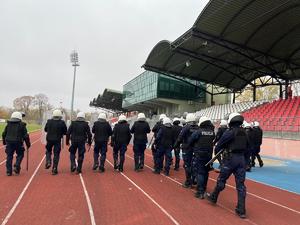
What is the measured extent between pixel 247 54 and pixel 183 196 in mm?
22290

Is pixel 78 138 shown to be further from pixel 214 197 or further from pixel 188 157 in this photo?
pixel 214 197

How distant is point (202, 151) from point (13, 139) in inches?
235

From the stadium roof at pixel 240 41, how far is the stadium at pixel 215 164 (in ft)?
0.21

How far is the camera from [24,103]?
106688 millimetres

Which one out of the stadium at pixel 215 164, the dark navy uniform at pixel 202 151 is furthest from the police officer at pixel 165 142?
the dark navy uniform at pixel 202 151

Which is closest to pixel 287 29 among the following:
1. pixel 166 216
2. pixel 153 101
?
pixel 166 216

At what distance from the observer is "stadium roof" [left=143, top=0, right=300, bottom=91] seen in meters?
20.4

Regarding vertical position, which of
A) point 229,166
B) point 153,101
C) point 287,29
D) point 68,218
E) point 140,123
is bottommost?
point 68,218

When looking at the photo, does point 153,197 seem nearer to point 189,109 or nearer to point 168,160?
point 168,160

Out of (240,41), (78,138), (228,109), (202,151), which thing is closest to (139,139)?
Result: (78,138)

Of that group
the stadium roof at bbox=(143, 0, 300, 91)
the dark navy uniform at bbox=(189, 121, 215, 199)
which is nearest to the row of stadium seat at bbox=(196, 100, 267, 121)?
the stadium roof at bbox=(143, 0, 300, 91)

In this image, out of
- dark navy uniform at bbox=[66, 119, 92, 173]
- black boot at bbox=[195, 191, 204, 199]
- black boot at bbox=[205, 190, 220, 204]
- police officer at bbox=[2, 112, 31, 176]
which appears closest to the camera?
black boot at bbox=[205, 190, 220, 204]

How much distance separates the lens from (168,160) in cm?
1181

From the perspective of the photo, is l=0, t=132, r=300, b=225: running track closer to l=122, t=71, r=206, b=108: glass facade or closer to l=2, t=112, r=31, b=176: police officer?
l=2, t=112, r=31, b=176: police officer
